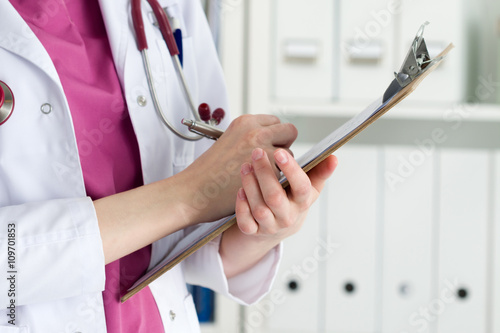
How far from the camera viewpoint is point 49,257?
Answer: 0.50m

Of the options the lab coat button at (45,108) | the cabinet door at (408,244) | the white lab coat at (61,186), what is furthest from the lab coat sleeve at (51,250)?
the cabinet door at (408,244)

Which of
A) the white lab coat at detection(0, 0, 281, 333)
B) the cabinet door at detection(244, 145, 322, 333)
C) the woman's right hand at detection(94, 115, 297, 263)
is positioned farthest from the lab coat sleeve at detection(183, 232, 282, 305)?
the cabinet door at detection(244, 145, 322, 333)

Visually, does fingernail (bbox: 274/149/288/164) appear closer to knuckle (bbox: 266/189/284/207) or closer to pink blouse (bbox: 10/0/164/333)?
knuckle (bbox: 266/189/284/207)

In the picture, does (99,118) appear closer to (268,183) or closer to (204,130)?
(204,130)

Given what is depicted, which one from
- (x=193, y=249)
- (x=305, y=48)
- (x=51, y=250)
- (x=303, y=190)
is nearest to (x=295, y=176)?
(x=303, y=190)

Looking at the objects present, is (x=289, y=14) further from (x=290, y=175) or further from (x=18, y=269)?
(x=18, y=269)

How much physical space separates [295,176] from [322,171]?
0.08 m

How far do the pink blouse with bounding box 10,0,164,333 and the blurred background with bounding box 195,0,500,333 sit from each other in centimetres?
51

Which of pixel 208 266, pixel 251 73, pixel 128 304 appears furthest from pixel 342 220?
pixel 128 304

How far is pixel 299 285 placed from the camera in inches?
44.4

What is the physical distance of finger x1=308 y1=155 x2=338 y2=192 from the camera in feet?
1.74

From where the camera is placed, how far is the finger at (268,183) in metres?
0.49

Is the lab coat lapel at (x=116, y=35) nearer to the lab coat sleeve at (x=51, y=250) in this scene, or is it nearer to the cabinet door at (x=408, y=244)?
the lab coat sleeve at (x=51, y=250)

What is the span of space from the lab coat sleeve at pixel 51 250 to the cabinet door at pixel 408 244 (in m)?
0.77
